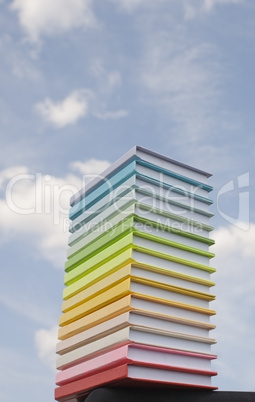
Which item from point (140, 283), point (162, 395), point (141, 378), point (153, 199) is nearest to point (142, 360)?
point (141, 378)

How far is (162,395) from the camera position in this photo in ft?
16.6

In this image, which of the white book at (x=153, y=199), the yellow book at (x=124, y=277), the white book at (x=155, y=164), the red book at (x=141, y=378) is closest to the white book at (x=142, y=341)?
the red book at (x=141, y=378)

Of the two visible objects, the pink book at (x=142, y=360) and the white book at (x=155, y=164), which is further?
the white book at (x=155, y=164)

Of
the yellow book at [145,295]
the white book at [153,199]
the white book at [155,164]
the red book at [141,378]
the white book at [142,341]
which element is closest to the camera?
the red book at [141,378]

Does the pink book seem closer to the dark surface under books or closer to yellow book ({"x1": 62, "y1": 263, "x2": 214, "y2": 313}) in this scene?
the dark surface under books

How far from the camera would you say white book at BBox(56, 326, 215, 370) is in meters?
4.94

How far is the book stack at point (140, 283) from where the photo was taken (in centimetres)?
501

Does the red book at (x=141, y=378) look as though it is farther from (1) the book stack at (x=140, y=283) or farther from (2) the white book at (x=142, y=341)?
(2) the white book at (x=142, y=341)

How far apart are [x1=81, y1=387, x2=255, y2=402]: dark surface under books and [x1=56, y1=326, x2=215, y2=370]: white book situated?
0.39 m

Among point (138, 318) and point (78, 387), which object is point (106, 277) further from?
point (78, 387)

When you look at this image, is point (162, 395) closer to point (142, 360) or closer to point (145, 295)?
point (142, 360)

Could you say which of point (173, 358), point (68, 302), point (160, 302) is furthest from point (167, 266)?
point (68, 302)

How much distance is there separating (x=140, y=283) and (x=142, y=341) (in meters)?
0.53

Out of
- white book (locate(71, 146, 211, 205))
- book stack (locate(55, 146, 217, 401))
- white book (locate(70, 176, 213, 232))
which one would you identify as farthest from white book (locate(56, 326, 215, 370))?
white book (locate(71, 146, 211, 205))
